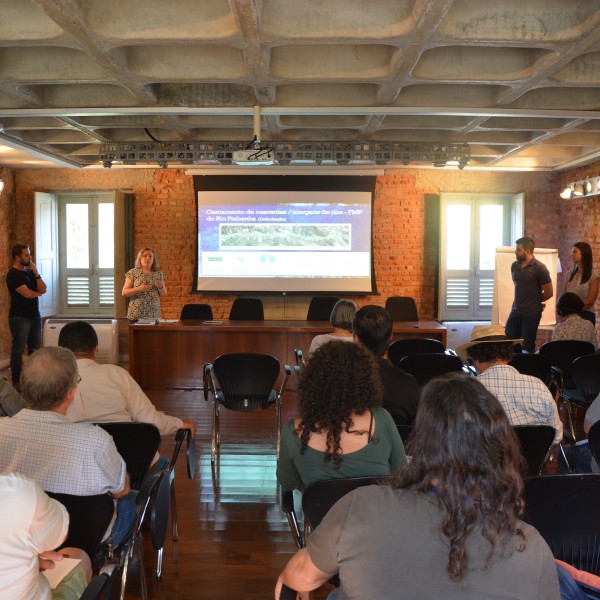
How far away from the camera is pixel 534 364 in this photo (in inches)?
205

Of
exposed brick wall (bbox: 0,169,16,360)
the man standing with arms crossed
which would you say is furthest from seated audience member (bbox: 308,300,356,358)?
exposed brick wall (bbox: 0,169,16,360)

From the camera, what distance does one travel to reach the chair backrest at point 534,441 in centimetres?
305

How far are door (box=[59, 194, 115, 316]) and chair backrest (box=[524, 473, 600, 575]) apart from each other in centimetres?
967

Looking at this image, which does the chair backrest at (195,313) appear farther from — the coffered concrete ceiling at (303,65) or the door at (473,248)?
the door at (473,248)

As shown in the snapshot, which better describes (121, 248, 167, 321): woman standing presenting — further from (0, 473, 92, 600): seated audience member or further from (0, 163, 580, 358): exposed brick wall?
(0, 473, 92, 600): seated audience member

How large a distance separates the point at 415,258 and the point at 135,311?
475 cm

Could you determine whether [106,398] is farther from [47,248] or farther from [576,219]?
[576,219]

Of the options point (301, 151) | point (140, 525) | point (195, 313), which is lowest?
point (140, 525)

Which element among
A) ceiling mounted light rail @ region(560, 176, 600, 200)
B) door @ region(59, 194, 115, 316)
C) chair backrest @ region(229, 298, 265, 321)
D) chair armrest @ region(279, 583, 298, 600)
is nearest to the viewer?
chair armrest @ region(279, 583, 298, 600)

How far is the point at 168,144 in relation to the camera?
8031 mm

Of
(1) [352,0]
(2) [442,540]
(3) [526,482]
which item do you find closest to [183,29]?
(1) [352,0]

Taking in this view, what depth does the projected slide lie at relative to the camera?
10.3m

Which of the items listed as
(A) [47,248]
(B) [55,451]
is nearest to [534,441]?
(B) [55,451]

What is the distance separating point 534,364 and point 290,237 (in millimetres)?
5710
